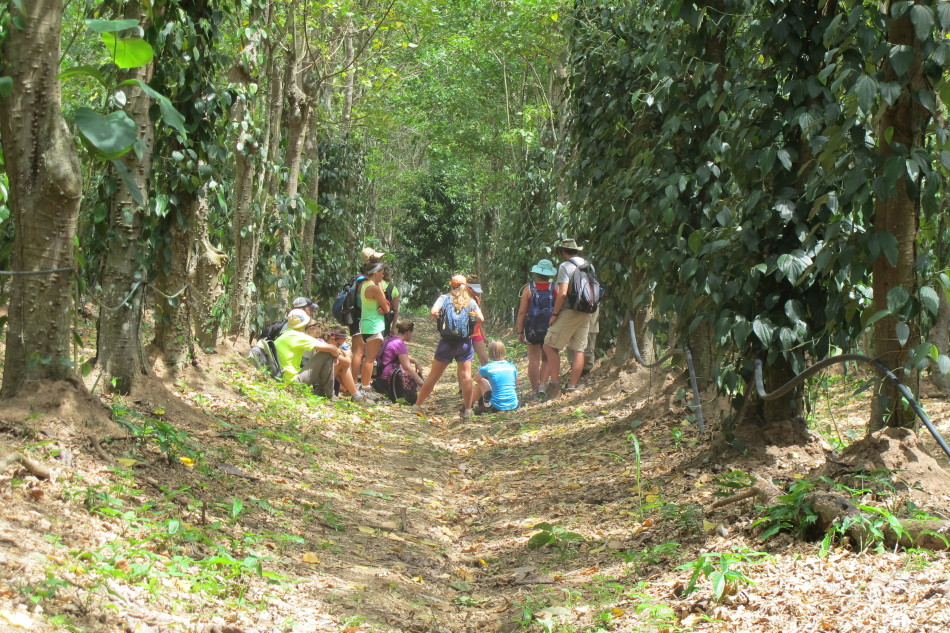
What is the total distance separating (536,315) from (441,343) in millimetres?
1598

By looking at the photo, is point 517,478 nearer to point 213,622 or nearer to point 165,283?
point 165,283

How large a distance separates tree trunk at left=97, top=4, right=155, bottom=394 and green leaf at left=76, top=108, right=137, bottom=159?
4.22m

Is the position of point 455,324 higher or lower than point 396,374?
higher

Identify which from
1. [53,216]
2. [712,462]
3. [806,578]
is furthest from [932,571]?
[53,216]

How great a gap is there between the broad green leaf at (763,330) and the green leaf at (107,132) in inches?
143

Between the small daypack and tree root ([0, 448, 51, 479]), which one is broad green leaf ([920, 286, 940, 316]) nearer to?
tree root ([0, 448, 51, 479])

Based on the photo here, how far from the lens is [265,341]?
1050 cm

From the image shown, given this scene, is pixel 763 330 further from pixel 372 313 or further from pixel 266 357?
pixel 266 357

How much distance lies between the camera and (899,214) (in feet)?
14.0

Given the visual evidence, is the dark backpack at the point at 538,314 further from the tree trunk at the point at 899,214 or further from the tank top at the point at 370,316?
the tree trunk at the point at 899,214

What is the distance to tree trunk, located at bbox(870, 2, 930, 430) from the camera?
417 cm

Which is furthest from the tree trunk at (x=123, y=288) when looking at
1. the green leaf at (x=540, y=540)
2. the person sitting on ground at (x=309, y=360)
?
the person sitting on ground at (x=309, y=360)

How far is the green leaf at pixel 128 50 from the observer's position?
2.17 m

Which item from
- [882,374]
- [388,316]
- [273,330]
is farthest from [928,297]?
[273,330]
